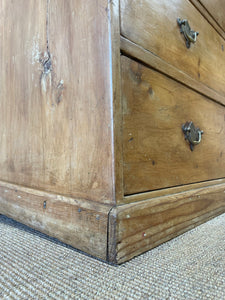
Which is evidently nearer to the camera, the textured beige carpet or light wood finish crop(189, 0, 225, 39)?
the textured beige carpet

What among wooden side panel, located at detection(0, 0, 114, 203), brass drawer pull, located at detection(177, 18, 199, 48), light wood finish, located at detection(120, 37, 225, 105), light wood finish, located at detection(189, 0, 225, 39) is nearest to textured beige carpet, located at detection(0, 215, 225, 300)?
wooden side panel, located at detection(0, 0, 114, 203)

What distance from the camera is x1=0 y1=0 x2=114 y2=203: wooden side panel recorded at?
0.51 metres

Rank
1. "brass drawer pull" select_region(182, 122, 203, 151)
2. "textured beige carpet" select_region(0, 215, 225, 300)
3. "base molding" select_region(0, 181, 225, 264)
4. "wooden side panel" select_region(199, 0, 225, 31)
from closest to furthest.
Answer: "textured beige carpet" select_region(0, 215, 225, 300) < "base molding" select_region(0, 181, 225, 264) < "brass drawer pull" select_region(182, 122, 203, 151) < "wooden side panel" select_region(199, 0, 225, 31)

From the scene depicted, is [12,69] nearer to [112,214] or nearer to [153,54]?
[153,54]

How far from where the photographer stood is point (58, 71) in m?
0.61

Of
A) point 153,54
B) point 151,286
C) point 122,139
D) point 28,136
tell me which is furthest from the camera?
point 28,136

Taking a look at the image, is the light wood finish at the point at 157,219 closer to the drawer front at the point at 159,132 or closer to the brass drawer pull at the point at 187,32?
the drawer front at the point at 159,132

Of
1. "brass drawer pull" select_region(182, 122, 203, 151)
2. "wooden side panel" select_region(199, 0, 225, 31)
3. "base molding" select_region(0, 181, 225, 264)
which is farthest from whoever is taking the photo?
"wooden side panel" select_region(199, 0, 225, 31)

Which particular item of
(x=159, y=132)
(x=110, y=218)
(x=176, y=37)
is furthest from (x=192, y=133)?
(x=110, y=218)

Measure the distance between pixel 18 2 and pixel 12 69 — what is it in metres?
0.21

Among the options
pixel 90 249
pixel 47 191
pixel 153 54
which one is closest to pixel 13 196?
pixel 47 191

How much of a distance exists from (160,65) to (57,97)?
272mm

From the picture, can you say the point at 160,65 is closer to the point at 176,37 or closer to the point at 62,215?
the point at 176,37

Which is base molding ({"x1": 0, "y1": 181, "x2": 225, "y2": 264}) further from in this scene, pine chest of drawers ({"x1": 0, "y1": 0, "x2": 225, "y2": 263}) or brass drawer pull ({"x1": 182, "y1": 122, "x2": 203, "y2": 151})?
brass drawer pull ({"x1": 182, "y1": 122, "x2": 203, "y2": 151})
